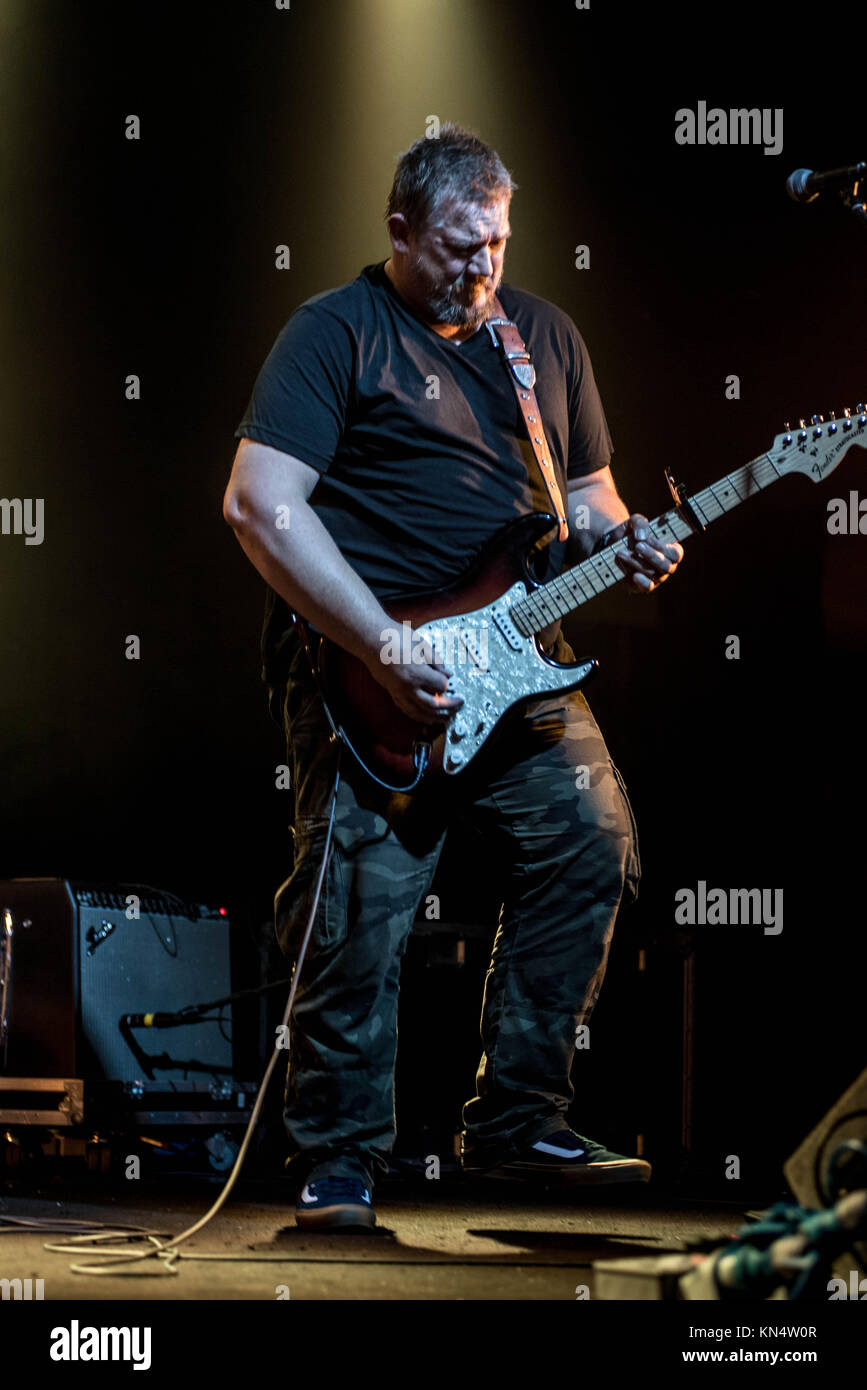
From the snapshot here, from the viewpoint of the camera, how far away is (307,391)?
3.03 m

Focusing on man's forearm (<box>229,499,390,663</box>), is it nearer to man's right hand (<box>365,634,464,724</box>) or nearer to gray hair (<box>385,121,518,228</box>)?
man's right hand (<box>365,634,464,724</box>)

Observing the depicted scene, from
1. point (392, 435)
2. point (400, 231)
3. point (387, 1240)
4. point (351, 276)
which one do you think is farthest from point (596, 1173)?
point (351, 276)

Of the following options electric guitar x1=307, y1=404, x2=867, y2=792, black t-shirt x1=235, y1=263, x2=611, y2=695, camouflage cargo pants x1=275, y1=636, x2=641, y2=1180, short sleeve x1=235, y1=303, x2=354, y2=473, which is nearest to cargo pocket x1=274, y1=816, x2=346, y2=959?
camouflage cargo pants x1=275, y1=636, x2=641, y2=1180

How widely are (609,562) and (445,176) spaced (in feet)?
3.00

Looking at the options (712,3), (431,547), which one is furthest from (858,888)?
(712,3)

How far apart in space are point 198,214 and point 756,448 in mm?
2250

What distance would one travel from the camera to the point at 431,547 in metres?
3.12

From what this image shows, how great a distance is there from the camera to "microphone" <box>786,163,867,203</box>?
260 centimetres

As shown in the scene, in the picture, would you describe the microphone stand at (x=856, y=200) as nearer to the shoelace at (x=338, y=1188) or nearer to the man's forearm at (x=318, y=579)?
the man's forearm at (x=318, y=579)

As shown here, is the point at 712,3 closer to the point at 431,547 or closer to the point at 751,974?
the point at 431,547

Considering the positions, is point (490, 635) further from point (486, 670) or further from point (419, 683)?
point (419, 683)

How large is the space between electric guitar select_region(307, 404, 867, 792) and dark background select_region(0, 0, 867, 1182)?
1.73 meters

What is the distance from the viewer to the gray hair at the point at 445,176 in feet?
10.2

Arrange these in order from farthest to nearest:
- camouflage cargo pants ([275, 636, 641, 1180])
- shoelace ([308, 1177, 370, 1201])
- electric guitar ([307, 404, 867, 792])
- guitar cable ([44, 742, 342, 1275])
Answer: electric guitar ([307, 404, 867, 792]) → camouflage cargo pants ([275, 636, 641, 1180]) → shoelace ([308, 1177, 370, 1201]) → guitar cable ([44, 742, 342, 1275])
